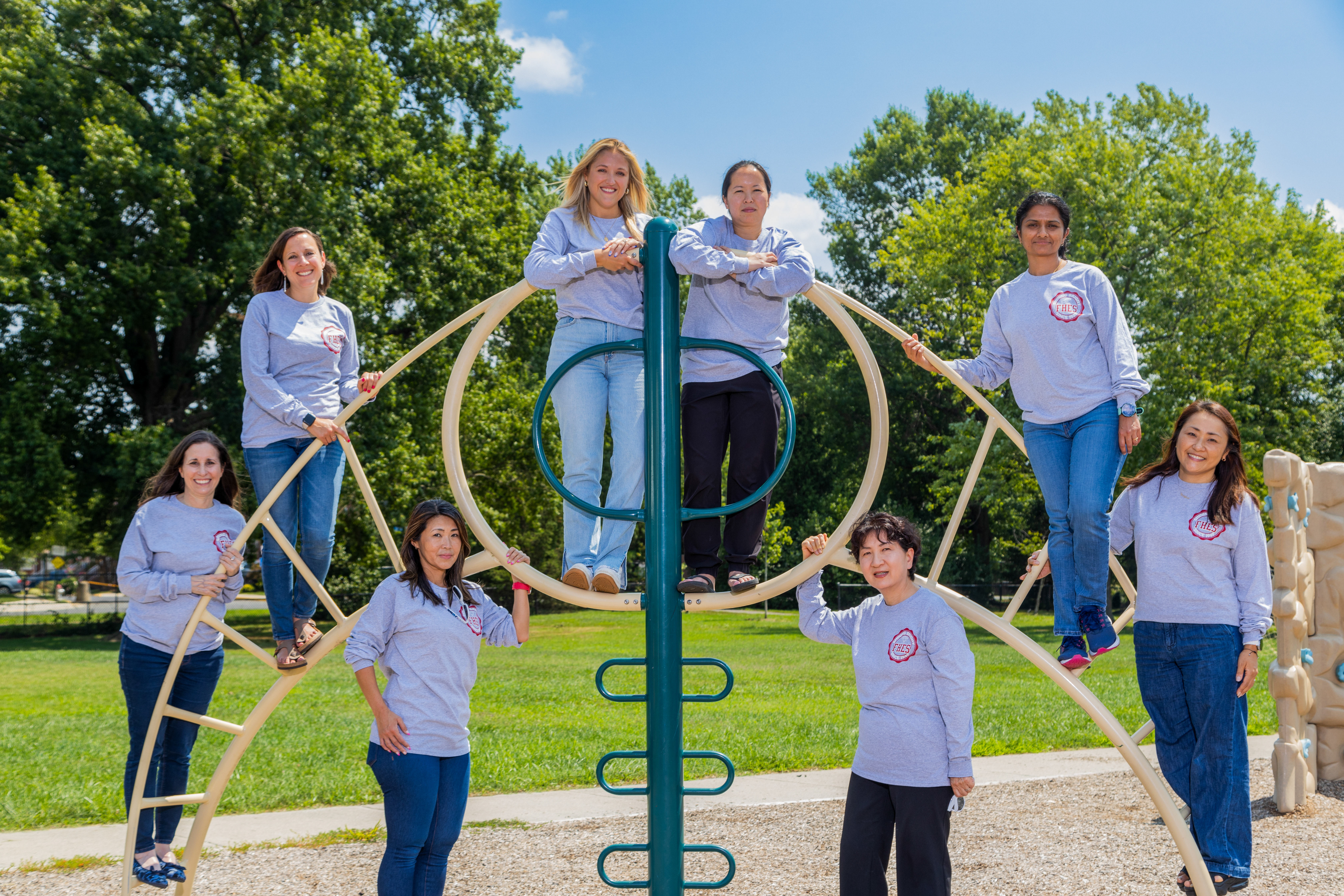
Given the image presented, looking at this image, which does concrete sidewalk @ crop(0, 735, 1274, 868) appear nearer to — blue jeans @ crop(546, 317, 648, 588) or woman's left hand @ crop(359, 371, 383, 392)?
blue jeans @ crop(546, 317, 648, 588)

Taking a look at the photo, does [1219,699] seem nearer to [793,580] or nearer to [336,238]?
[793,580]

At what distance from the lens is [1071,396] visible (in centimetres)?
322

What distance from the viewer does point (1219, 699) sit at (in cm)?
338

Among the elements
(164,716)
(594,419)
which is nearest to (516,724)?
(164,716)

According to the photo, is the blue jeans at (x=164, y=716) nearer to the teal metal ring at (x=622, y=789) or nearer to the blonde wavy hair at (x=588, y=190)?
the teal metal ring at (x=622, y=789)

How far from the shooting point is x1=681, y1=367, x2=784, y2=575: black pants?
331 centimetres

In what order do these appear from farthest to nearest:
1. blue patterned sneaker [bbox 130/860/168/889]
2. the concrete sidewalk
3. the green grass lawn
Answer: the green grass lawn
the concrete sidewalk
blue patterned sneaker [bbox 130/860/168/889]

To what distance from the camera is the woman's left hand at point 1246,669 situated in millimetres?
3307

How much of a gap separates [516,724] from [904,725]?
738 cm

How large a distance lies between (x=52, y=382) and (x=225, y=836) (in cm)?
1484

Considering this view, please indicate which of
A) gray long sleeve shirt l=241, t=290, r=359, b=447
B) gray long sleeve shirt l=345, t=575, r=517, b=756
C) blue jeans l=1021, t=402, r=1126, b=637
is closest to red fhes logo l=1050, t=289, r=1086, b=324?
blue jeans l=1021, t=402, r=1126, b=637

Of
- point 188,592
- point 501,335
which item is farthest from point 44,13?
point 188,592

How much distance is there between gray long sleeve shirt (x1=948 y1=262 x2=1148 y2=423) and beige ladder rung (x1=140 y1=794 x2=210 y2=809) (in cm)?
288

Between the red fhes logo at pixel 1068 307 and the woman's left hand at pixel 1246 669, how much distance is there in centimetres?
117
